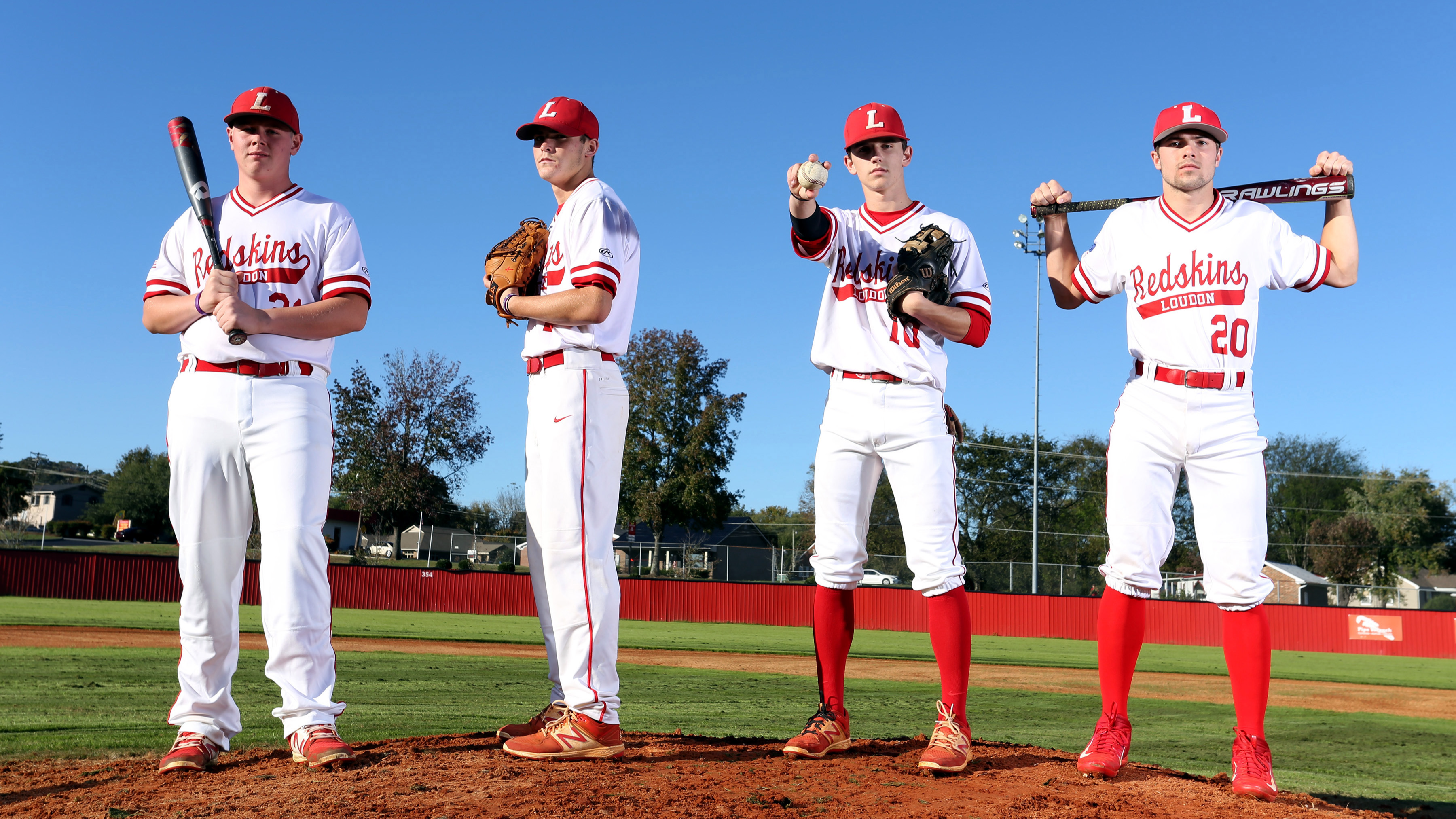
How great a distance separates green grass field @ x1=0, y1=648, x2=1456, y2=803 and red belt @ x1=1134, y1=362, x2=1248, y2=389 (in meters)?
3.34

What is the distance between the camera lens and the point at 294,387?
373cm

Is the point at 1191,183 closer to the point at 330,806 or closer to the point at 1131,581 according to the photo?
the point at 1131,581

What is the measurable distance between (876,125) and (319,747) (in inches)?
128

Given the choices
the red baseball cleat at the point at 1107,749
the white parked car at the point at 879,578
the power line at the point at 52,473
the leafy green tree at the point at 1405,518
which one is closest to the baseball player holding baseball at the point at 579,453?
the red baseball cleat at the point at 1107,749

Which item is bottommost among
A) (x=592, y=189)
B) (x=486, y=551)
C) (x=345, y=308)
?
(x=486, y=551)

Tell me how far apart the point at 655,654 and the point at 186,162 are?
44.6 feet

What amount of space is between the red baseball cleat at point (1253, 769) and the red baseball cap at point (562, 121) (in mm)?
3443

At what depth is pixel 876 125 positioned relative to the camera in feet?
13.6

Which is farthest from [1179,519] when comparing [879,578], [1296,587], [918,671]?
[918,671]

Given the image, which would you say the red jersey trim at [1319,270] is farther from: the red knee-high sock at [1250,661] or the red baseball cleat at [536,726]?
the red baseball cleat at [536,726]

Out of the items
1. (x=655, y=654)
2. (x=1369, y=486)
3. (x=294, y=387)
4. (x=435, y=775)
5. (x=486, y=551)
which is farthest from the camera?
(x=1369, y=486)

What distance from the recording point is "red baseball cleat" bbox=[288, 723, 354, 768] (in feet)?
11.4

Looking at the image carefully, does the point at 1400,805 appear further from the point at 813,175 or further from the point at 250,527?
the point at 250,527

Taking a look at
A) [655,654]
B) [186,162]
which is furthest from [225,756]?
[655,654]
